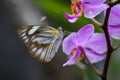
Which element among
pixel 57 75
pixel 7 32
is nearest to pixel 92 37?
pixel 7 32

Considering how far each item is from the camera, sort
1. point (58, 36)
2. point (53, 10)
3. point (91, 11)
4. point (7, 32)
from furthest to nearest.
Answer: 1. point (7, 32)
2. point (53, 10)
3. point (58, 36)
4. point (91, 11)

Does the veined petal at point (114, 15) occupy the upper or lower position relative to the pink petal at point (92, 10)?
lower

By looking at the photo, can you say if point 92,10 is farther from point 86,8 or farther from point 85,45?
point 85,45

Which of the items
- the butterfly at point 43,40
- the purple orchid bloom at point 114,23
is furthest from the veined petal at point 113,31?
the butterfly at point 43,40

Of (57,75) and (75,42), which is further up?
(75,42)

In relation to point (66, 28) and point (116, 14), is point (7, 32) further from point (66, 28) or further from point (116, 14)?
point (116, 14)

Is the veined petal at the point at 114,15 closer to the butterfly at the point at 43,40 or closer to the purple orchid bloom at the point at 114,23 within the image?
the purple orchid bloom at the point at 114,23

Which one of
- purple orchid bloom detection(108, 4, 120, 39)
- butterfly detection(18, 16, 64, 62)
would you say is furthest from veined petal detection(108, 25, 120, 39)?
butterfly detection(18, 16, 64, 62)
